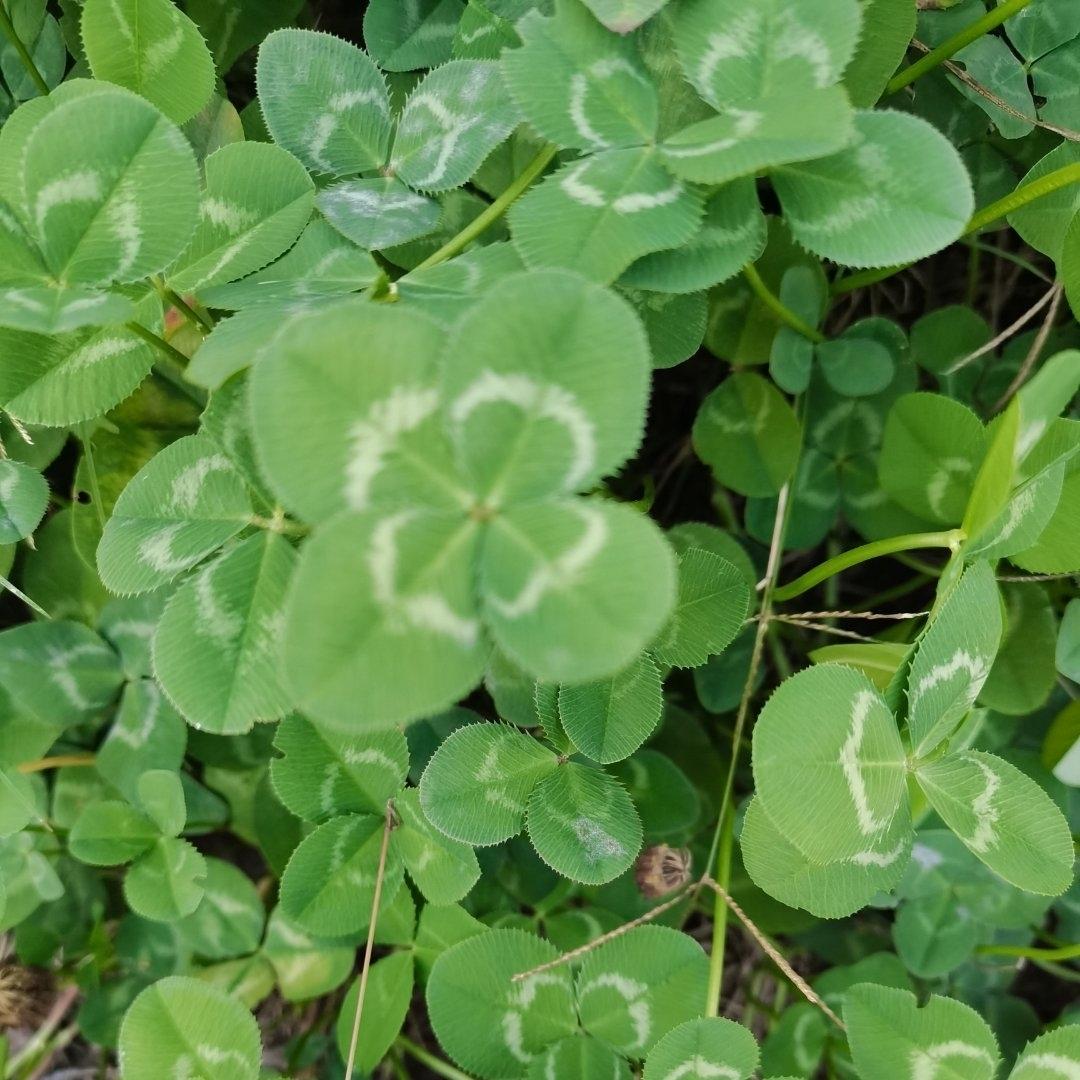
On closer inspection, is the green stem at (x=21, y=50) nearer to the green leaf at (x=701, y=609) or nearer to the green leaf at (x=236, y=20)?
the green leaf at (x=236, y=20)

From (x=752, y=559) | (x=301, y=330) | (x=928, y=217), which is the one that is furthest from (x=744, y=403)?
(x=301, y=330)

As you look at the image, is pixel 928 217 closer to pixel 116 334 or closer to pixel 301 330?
pixel 301 330

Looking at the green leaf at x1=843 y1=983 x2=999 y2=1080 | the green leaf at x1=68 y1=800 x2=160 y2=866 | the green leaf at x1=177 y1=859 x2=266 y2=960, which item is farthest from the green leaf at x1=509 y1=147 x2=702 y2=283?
the green leaf at x1=177 y1=859 x2=266 y2=960

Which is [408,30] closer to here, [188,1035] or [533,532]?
[533,532]

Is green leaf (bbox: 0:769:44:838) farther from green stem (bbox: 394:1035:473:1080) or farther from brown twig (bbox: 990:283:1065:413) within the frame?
brown twig (bbox: 990:283:1065:413)

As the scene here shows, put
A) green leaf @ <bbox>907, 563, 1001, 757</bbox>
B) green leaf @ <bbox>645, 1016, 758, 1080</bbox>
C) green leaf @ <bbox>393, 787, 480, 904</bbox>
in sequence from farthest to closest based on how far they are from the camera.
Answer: green leaf @ <bbox>393, 787, 480, 904</bbox>
green leaf @ <bbox>645, 1016, 758, 1080</bbox>
green leaf @ <bbox>907, 563, 1001, 757</bbox>

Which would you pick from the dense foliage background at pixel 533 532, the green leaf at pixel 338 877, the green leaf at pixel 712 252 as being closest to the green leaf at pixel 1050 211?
the dense foliage background at pixel 533 532
